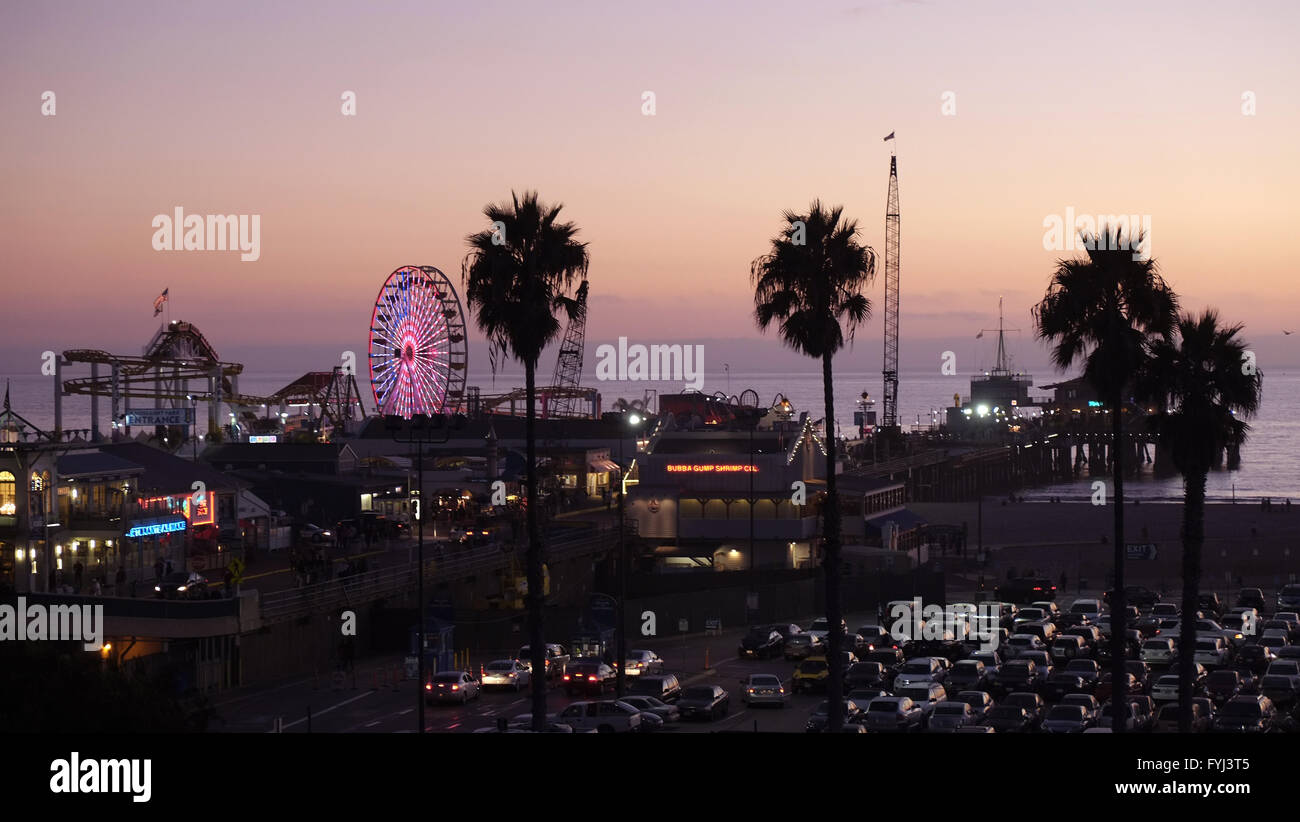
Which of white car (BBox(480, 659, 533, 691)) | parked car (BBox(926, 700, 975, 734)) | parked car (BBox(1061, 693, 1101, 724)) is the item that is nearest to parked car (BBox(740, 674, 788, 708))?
parked car (BBox(926, 700, 975, 734))

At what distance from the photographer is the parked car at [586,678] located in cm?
4209

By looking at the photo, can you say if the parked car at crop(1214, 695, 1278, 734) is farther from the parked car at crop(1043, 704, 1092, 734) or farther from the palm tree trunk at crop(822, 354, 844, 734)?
the palm tree trunk at crop(822, 354, 844, 734)

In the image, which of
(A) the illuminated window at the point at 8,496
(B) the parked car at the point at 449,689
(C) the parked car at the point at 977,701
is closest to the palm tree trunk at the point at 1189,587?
(C) the parked car at the point at 977,701

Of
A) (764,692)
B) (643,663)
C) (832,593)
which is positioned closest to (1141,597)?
(643,663)

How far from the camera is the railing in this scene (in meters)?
46.2

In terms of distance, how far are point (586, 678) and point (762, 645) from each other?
1041 cm

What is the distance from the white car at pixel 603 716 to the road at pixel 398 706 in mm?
1429

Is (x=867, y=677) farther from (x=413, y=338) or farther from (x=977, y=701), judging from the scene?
(x=413, y=338)

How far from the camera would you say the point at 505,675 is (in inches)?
1704

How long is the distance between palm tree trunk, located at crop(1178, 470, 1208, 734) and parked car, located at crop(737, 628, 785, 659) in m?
20.4

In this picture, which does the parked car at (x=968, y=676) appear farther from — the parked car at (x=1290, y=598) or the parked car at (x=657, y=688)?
the parked car at (x=1290, y=598)
